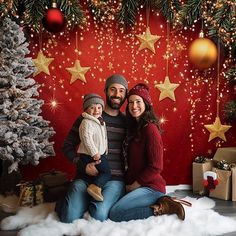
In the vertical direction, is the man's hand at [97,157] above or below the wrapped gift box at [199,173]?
above

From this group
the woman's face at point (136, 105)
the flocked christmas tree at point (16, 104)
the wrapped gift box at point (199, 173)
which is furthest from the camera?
the wrapped gift box at point (199, 173)

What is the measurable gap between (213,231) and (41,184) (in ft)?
4.64

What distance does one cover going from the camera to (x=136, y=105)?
107 inches

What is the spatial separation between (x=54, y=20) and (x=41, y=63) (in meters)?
0.48

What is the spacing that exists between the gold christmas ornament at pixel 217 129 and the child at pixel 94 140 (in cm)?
139

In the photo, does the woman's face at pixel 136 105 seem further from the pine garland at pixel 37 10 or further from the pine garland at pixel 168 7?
the pine garland at pixel 168 7

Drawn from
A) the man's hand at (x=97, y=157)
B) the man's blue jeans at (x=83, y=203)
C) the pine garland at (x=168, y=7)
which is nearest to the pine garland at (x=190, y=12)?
the pine garland at (x=168, y=7)

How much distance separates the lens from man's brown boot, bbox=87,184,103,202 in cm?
255

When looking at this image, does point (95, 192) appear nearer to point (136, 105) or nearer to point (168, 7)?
point (136, 105)

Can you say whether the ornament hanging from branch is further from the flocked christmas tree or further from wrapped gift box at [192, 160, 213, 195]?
wrapped gift box at [192, 160, 213, 195]

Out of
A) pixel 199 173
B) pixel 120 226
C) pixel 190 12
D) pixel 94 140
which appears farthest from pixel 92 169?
pixel 190 12

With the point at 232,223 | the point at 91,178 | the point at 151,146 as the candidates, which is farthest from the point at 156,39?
the point at 232,223

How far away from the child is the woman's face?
0.23 metres

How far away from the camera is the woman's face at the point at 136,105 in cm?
273
